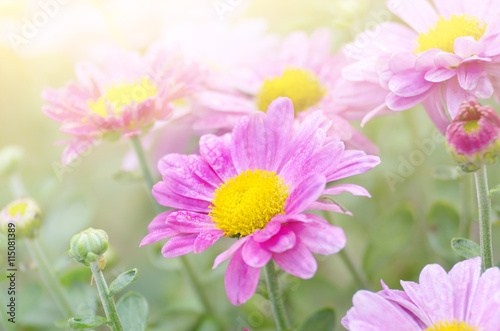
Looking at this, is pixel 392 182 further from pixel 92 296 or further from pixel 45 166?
pixel 45 166

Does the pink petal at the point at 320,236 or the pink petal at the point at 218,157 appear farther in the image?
the pink petal at the point at 218,157

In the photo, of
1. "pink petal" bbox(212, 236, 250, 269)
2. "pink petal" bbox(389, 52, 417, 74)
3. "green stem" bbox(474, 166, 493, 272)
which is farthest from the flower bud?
"pink petal" bbox(212, 236, 250, 269)

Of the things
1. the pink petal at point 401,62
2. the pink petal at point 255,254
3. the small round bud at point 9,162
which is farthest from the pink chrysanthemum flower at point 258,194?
the small round bud at point 9,162

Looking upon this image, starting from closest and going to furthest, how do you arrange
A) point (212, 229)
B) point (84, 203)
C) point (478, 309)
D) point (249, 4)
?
point (478, 309), point (212, 229), point (84, 203), point (249, 4)

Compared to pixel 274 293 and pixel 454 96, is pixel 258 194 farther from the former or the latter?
pixel 454 96

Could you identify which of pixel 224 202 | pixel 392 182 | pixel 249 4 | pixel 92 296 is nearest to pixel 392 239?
pixel 392 182

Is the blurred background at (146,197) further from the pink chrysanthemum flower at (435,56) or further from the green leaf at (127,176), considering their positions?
the pink chrysanthemum flower at (435,56)
